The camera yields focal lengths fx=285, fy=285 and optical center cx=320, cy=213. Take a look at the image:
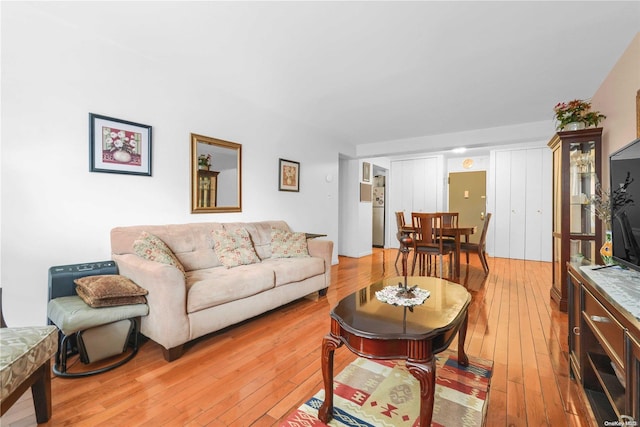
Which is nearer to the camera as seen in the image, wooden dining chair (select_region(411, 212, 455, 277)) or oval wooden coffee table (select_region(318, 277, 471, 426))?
oval wooden coffee table (select_region(318, 277, 471, 426))

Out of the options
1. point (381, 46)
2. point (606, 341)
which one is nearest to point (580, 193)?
point (606, 341)

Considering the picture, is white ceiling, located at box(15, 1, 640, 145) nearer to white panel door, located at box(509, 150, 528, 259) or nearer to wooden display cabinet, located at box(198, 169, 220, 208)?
wooden display cabinet, located at box(198, 169, 220, 208)

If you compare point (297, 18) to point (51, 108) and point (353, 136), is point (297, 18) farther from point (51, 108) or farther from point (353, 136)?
point (353, 136)

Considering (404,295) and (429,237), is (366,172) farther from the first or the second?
(404,295)

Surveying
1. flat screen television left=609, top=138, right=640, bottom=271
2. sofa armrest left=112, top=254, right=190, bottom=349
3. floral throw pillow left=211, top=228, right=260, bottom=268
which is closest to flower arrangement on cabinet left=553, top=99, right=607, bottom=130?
flat screen television left=609, top=138, right=640, bottom=271

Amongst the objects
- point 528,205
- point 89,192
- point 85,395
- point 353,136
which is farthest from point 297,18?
point 528,205

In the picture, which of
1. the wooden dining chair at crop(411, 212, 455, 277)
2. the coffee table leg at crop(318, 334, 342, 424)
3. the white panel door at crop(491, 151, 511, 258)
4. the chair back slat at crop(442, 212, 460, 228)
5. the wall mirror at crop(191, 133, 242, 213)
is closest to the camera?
the coffee table leg at crop(318, 334, 342, 424)

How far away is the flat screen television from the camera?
4.67ft

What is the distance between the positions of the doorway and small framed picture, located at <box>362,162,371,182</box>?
2.05 m

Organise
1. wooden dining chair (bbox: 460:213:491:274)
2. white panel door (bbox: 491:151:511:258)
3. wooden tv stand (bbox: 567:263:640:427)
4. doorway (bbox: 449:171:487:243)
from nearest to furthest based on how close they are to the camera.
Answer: wooden tv stand (bbox: 567:263:640:427), wooden dining chair (bbox: 460:213:491:274), white panel door (bbox: 491:151:511:258), doorway (bbox: 449:171:487:243)

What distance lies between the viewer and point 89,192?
226 cm

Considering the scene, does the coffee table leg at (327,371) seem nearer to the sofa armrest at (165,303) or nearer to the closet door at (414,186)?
the sofa armrest at (165,303)

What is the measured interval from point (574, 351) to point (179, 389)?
2.36 meters

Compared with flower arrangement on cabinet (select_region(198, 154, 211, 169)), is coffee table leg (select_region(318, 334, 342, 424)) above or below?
below
